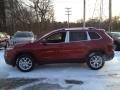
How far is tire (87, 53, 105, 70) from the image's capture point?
14.1 m

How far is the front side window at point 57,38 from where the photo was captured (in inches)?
564

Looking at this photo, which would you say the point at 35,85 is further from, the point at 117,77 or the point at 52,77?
the point at 117,77

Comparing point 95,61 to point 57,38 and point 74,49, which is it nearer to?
point 74,49

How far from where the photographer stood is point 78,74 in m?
13.3

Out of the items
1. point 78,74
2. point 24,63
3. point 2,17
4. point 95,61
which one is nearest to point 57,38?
point 24,63

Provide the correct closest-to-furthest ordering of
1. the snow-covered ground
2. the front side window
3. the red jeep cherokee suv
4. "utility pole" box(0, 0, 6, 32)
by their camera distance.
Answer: the snow-covered ground
the red jeep cherokee suv
the front side window
"utility pole" box(0, 0, 6, 32)

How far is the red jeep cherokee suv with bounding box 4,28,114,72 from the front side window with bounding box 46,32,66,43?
44mm

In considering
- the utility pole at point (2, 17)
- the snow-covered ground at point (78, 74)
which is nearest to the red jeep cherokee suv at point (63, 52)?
the snow-covered ground at point (78, 74)

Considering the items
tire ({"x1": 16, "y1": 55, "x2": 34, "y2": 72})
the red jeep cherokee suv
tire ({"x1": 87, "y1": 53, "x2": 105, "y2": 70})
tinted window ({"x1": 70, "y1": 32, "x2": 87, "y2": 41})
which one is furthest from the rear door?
tire ({"x1": 16, "y1": 55, "x2": 34, "y2": 72})

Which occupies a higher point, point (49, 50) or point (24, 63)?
point (49, 50)

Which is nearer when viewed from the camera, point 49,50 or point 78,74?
point 78,74

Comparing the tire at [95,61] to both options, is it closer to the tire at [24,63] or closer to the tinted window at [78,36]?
the tinted window at [78,36]

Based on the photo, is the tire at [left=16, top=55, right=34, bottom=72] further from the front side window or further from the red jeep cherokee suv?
the front side window

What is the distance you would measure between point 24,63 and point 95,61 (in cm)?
285
